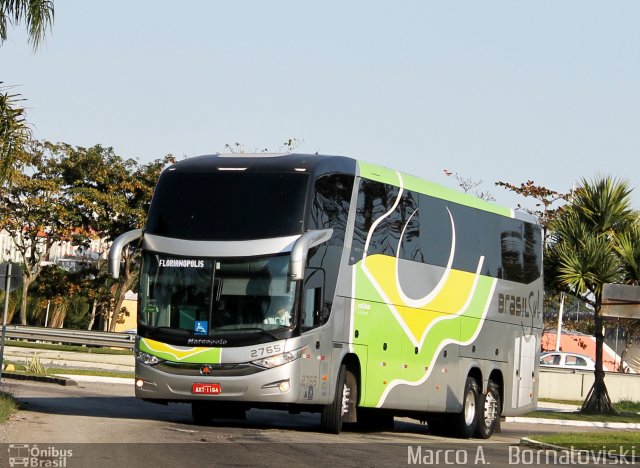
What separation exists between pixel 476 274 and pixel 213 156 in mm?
6086

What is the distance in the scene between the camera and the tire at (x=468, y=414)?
22.2m

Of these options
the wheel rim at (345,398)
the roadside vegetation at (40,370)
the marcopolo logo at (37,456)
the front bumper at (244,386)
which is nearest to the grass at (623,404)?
the roadside vegetation at (40,370)

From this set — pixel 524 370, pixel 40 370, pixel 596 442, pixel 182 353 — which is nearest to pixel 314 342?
pixel 182 353

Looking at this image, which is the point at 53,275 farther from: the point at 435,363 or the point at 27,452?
the point at 27,452

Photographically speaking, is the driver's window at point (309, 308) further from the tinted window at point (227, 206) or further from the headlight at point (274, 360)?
the tinted window at point (227, 206)

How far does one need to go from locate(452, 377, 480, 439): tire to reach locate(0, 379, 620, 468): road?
65 centimetres

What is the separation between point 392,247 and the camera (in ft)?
65.9

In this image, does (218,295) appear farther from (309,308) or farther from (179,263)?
(309,308)

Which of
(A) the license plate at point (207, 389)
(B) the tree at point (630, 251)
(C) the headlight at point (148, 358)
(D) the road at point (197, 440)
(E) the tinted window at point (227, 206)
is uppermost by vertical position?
(B) the tree at point (630, 251)

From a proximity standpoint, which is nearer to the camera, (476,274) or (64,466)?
(64,466)

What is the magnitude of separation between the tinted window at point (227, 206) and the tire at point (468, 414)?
620 cm

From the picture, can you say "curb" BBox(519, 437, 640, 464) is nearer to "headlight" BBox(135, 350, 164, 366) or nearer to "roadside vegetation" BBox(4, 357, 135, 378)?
"headlight" BBox(135, 350, 164, 366)

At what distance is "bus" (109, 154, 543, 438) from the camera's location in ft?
58.8

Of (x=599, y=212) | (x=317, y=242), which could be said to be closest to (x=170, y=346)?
(x=317, y=242)
